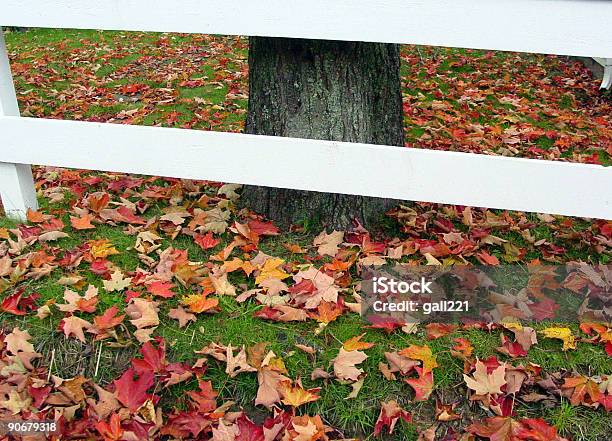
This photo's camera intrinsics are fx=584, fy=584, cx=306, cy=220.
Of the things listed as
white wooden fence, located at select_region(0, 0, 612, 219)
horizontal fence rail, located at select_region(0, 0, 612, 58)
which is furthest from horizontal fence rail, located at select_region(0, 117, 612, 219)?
horizontal fence rail, located at select_region(0, 0, 612, 58)

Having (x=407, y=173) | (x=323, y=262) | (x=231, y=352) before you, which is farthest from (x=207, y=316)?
(x=407, y=173)

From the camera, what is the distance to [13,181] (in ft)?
9.84

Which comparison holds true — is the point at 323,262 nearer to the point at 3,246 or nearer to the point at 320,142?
the point at 320,142

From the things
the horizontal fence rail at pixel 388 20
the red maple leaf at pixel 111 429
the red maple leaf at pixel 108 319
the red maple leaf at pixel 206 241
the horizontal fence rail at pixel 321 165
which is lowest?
the red maple leaf at pixel 111 429

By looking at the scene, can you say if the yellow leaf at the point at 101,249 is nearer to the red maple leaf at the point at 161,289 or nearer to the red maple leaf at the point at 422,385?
the red maple leaf at the point at 161,289

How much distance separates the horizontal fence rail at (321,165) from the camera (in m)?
2.38

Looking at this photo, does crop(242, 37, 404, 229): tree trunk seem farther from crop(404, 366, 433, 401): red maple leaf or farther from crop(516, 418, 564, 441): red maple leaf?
crop(516, 418, 564, 441): red maple leaf

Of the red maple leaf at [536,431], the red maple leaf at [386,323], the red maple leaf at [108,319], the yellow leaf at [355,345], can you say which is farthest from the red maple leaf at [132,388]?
the red maple leaf at [536,431]

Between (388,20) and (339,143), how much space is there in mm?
532

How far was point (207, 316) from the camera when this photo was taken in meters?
2.40

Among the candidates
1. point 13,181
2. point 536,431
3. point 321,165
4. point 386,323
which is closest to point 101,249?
point 13,181

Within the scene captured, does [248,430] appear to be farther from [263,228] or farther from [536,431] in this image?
[263,228]

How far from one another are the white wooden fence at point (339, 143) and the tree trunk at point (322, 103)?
0.41 meters

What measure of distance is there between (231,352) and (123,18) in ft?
4.81
